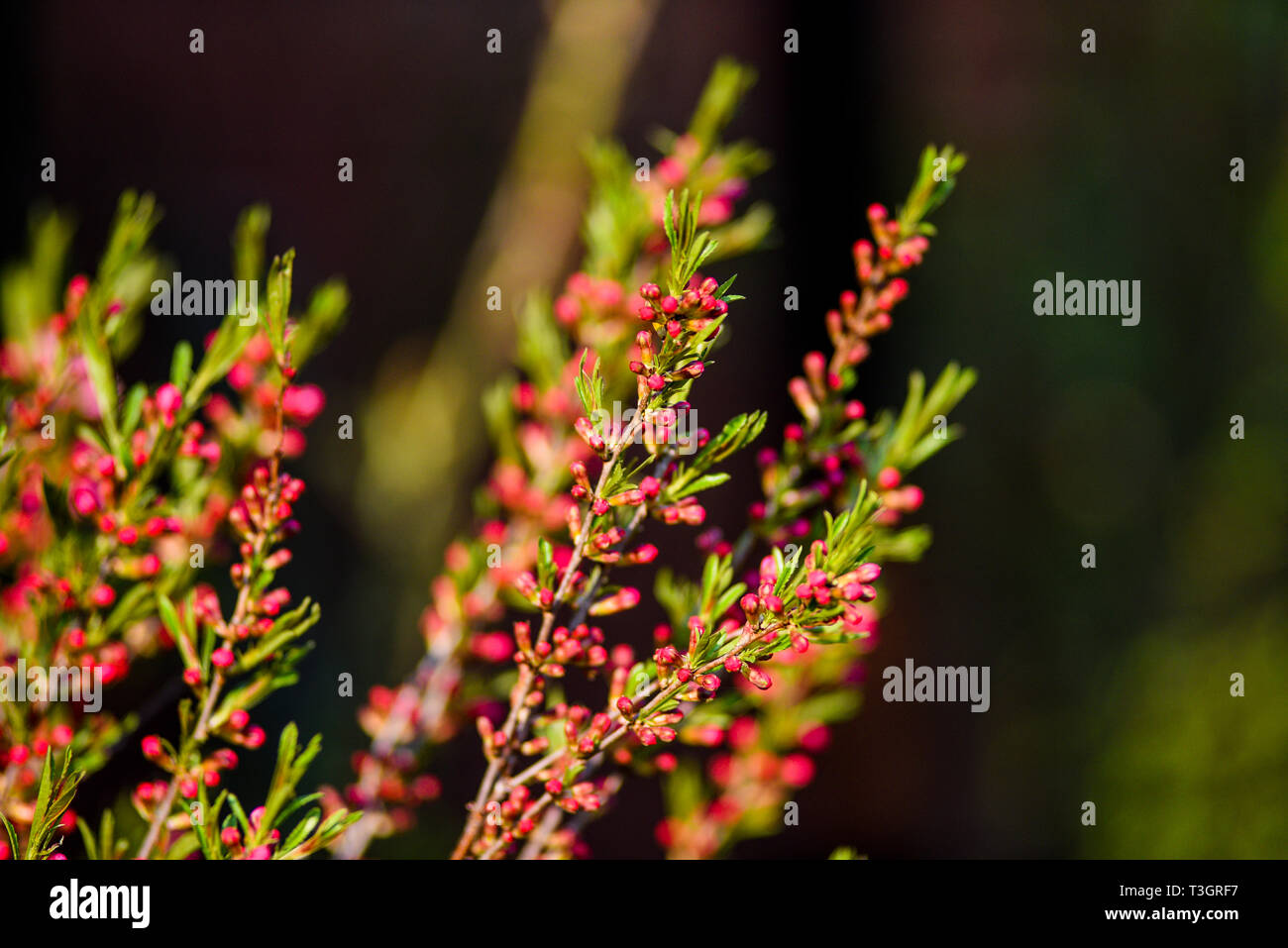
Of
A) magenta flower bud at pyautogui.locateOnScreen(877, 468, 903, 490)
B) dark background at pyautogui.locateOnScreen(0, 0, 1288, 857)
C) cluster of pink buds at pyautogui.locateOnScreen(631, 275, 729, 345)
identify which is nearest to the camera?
cluster of pink buds at pyautogui.locateOnScreen(631, 275, 729, 345)

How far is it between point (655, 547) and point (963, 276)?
1.45 meters

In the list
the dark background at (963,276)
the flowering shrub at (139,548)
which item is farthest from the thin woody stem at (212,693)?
the dark background at (963,276)

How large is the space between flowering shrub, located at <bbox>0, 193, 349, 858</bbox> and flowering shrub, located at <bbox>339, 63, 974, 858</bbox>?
12 cm

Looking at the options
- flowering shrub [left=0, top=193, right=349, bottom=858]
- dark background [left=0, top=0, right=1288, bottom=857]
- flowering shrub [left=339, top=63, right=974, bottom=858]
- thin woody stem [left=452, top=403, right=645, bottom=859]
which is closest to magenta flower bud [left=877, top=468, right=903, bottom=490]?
flowering shrub [left=339, top=63, right=974, bottom=858]

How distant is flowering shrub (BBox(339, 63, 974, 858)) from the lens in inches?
14.5

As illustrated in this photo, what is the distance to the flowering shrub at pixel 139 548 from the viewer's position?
16.3 inches

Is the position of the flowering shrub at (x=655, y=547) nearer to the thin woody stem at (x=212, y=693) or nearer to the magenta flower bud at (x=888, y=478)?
the magenta flower bud at (x=888, y=478)

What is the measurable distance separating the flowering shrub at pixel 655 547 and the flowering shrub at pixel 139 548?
0.12m

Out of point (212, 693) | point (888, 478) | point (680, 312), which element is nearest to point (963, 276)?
point (888, 478)

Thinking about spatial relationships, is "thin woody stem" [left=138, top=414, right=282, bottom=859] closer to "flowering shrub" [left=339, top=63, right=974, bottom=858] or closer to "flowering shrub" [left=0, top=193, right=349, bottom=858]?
"flowering shrub" [left=0, top=193, right=349, bottom=858]

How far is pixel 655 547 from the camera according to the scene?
563 mm

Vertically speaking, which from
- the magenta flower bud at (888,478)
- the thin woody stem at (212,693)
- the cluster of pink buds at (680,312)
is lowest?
the thin woody stem at (212,693)

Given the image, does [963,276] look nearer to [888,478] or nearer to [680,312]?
[888,478]
